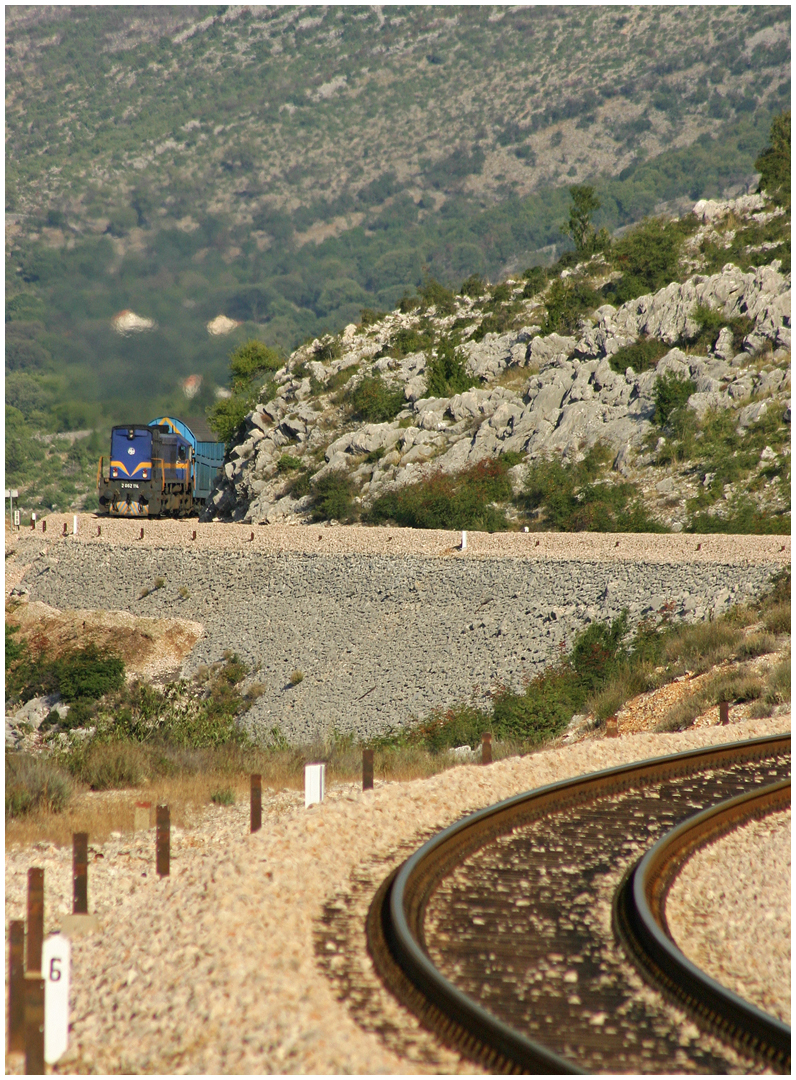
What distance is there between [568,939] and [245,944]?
8.59 ft

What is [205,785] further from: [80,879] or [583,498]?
[583,498]

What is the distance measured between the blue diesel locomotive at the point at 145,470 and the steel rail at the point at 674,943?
35220 millimetres

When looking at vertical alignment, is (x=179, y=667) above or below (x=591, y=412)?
below

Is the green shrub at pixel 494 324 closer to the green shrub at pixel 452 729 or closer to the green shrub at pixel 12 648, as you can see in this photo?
the green shrub at pixel 12 648

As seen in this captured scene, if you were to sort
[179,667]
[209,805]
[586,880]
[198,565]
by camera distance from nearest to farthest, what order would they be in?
[586,880], [209,805], [179,667], [198,565]

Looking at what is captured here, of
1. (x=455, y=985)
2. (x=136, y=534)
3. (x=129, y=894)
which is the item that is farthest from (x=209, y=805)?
(x=136, y=534)

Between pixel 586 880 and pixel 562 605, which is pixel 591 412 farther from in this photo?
pixel 586 880

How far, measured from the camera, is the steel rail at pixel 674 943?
6082mm

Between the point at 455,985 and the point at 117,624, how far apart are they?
30157 millimetres

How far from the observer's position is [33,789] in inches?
529

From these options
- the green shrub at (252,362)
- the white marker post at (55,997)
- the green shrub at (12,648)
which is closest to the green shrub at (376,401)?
the green shrub at (252,362)

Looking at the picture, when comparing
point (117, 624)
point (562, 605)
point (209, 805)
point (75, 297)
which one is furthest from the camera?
point (75, 297)

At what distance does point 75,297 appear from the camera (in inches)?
1891

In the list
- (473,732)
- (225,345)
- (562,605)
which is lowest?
(473,732)
